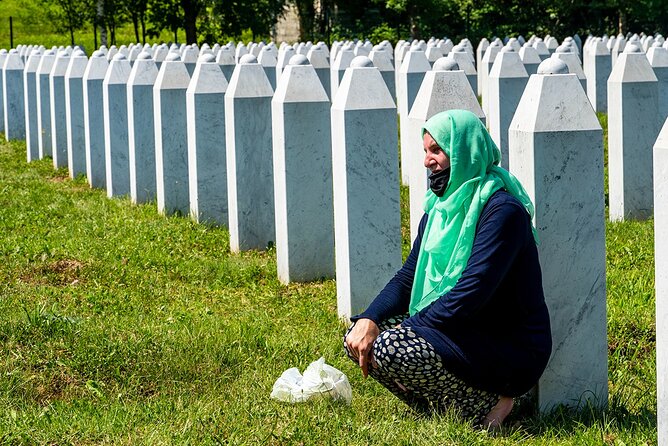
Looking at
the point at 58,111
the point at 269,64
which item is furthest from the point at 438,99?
the point at 269,64

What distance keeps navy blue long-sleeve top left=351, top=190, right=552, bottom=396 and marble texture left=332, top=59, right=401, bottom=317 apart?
185 cm

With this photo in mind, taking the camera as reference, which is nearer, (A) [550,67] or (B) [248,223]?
(A) [550,67]

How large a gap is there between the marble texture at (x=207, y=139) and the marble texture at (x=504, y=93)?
2.18 meters

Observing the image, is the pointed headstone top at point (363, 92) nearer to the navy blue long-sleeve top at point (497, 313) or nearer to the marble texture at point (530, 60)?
the navy blue long-sleeve top at point (497, 313)

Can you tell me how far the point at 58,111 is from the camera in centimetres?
1382

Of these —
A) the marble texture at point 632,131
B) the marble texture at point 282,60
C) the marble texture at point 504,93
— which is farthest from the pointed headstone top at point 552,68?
the marble texture at point 282,60

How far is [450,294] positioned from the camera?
484 cm

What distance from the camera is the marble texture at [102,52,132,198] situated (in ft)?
37.7

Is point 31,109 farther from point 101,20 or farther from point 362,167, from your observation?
point 101,20

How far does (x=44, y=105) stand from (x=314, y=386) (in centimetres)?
1025

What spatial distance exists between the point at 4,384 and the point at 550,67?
2.95 meters

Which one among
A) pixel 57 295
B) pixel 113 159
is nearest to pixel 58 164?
pixel 113 159

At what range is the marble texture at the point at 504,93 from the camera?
30.9 feet

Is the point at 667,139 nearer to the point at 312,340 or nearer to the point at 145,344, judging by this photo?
the point at 312,340
